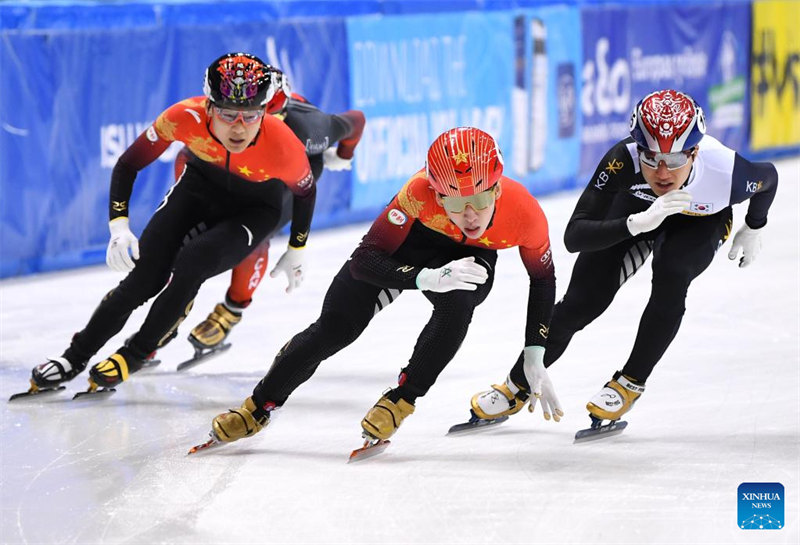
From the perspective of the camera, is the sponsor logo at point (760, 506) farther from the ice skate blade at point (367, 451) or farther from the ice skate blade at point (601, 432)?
the ice skate blade at point (367, 451)

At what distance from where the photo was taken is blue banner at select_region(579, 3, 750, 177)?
11.8 m

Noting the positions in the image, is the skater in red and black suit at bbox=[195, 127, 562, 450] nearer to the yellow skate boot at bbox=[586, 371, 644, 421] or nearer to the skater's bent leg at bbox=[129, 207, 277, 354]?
the yellow skate boot at bbox=[586, 371, 644, 421]

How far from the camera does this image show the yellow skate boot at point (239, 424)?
428cm

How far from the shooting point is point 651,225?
4.13m

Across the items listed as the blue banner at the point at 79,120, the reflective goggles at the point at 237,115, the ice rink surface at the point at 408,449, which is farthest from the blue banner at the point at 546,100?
the reflective goggles at the point at 237,115

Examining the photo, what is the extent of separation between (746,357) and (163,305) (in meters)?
2.51

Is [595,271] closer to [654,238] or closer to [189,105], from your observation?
[654,238]

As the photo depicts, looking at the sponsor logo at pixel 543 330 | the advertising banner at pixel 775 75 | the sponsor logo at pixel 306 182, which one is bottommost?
the advertising banner at pixel 775 75

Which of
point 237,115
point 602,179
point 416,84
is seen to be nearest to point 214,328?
point 237,115

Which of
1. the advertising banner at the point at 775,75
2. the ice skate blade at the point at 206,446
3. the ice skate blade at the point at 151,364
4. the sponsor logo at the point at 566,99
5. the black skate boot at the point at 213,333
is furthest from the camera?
the advertising banner at the point at 775,75

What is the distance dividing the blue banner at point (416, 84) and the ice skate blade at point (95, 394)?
15.3ft

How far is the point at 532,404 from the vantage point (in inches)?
163

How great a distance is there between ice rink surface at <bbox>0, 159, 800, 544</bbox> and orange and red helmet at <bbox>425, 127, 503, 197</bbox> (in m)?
0.91

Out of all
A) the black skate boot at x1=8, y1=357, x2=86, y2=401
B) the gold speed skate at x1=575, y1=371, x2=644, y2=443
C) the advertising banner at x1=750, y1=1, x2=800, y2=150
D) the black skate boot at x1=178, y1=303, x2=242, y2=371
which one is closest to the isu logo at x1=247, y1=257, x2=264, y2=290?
the black skate boot at x1=178, y1=303, x2=242, y2=371
